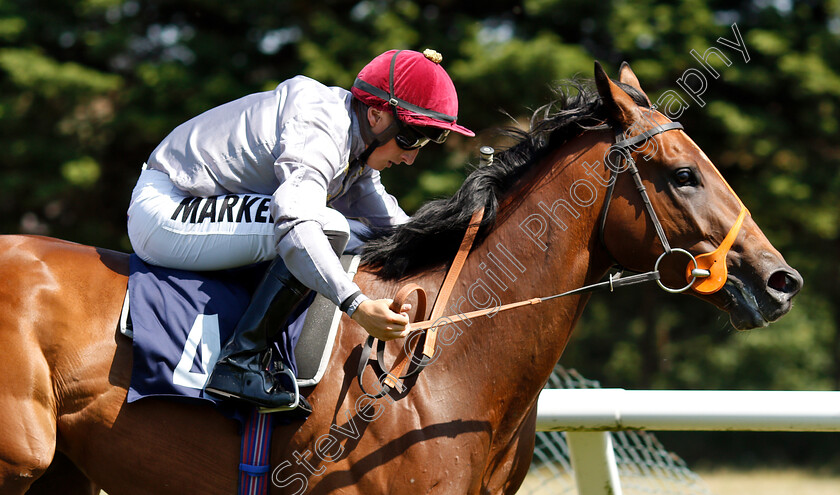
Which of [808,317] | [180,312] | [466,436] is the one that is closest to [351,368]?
[466,436]

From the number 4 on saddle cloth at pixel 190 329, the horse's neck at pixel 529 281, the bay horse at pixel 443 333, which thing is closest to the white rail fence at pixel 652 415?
the bay horse at pixel 443 333

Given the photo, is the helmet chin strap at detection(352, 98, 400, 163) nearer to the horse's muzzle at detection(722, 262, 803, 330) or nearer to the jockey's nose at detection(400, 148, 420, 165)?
the jockey's nose at detection(400, 148, 420, 165)

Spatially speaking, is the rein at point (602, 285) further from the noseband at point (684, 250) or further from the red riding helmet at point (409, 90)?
the red riding helmet at point (409, 90)

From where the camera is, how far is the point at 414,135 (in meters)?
2.81

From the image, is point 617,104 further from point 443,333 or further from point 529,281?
point 443,333

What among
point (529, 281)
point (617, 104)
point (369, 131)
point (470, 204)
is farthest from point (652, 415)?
point (369, 131)

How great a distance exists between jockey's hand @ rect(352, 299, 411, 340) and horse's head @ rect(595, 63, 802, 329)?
2.77ft

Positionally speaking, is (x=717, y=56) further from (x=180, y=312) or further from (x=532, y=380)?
(x=180, y=312)

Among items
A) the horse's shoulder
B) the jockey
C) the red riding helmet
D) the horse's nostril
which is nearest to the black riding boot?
the jockey

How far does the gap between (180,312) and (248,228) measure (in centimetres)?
37

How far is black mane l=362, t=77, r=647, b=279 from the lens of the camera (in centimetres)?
287

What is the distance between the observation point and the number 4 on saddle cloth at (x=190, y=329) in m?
2.57

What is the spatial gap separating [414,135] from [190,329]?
3.43 feet

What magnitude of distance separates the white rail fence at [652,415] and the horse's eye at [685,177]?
45.2 inches
